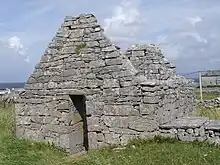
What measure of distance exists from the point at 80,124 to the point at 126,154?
320 centimetres

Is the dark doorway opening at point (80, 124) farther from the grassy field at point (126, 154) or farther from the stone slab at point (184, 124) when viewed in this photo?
the stone slab at point (184, 124)

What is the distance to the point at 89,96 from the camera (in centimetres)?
1020

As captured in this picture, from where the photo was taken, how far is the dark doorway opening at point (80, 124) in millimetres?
10795

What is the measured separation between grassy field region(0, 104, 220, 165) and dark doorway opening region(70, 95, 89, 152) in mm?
660

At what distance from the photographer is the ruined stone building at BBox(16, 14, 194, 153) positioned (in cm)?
944

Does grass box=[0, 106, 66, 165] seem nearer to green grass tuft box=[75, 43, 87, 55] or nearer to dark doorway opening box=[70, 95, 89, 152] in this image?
dark doorway opening box=[70, 95, 89, 152]

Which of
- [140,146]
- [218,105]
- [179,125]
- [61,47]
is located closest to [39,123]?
[61,47]

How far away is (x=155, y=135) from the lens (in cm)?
915

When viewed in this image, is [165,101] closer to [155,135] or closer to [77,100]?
[155,135]

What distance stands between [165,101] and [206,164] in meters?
3.04

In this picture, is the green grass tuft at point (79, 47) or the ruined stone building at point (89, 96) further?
the green grass tuft at point (79, 47)

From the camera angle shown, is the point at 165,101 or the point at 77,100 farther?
the point at 77,100

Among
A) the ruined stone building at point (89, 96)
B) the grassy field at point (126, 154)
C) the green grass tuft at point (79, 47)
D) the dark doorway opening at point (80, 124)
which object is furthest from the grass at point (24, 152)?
the green grass tuft at point (79, 47)

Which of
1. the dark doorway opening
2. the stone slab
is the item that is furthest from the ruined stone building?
the stone slab
